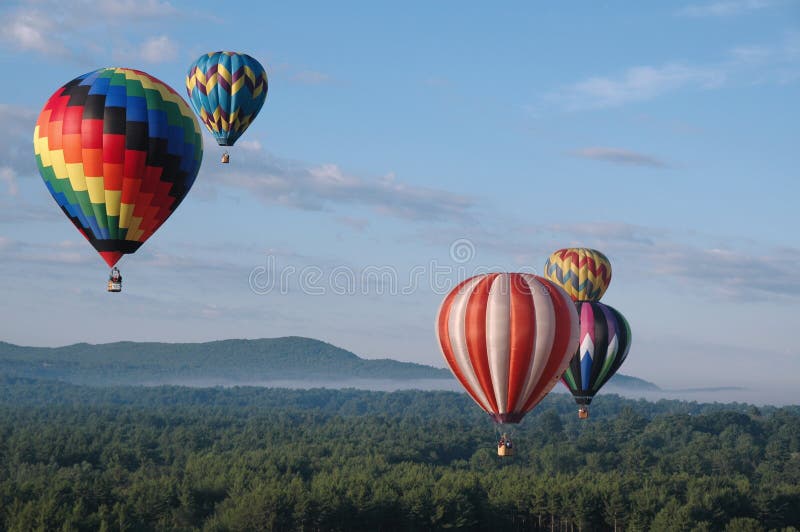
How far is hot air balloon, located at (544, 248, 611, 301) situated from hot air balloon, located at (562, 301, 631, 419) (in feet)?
18.4

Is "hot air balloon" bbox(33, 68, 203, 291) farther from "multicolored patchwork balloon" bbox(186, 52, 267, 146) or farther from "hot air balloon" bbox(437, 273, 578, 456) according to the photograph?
"multicolored patchwork balloon" bbox(186, 52, 267, 146)

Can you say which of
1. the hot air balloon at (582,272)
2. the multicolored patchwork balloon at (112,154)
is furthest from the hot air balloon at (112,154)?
the hot air balloon at (582,272)

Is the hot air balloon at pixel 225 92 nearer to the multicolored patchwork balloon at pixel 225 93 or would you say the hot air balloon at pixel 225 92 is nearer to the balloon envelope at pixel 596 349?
the multicolored patchwork balloon at pixel 225 93

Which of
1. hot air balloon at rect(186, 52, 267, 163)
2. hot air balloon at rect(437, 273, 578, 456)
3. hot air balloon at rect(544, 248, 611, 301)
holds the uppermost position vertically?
hot air balloon at rect(186, 52, 267, 163)

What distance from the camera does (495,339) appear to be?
51.7 meters

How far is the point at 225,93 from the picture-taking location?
2832 inches

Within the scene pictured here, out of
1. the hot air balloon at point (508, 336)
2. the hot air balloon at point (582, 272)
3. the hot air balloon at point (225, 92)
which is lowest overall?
the hot air balloon at point (508, 336)

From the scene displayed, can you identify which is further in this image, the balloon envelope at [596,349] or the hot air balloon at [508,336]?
the balloon envelope at [596,349]

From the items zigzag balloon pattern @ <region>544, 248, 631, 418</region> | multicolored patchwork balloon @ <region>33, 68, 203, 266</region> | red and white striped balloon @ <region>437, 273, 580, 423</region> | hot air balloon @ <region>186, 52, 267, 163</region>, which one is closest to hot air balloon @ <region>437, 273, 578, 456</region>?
red and white striped balloon @ <region>437, 273, 580, 423</region>

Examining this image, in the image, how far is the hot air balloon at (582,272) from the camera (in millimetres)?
73375

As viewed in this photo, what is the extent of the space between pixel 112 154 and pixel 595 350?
105ft

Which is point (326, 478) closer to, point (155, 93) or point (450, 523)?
point (450, 523)

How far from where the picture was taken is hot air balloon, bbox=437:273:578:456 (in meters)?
51.6

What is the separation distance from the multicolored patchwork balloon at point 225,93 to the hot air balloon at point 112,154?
2078 cm
